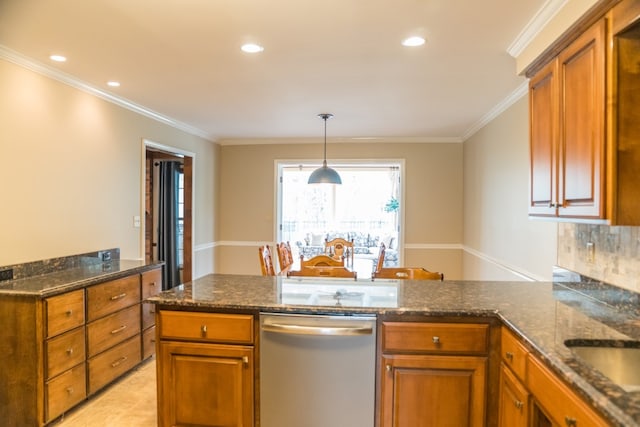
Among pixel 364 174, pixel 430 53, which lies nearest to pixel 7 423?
pixel 430 53

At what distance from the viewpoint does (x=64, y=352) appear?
2541 millimetres

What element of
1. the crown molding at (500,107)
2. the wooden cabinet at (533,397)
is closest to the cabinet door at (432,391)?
the wooden cabinet at (533,397)

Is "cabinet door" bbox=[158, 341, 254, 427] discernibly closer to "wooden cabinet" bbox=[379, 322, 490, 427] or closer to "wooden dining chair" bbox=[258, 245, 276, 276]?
"wooden cabinet" bbox=[379, 322, 490, 427]

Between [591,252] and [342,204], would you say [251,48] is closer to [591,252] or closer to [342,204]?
[591,252]

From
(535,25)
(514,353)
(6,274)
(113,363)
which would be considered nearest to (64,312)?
(6,274)

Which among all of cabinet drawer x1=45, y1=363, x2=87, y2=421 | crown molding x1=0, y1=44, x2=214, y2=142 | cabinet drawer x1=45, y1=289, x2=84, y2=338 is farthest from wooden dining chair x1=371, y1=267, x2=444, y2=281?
crown molding x1=0, y1=44, x2=214, y2=142

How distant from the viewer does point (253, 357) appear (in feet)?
6.63

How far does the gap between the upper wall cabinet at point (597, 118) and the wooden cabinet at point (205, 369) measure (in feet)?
5.46

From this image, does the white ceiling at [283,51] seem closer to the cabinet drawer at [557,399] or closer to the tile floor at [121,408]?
the cabinet drawer at [557,399]

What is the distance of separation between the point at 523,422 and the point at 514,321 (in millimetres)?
402

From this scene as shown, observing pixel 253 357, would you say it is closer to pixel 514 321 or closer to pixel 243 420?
pixel 243 420

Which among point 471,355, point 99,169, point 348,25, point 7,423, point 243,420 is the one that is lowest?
point 7,423

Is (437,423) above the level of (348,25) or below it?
below

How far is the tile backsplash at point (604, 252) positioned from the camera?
1889 mm
